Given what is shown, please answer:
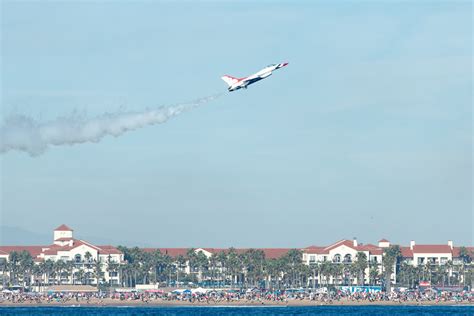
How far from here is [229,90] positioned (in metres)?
168

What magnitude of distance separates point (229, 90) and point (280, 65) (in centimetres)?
1004

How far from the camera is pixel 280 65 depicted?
175m

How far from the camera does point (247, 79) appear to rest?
557ft

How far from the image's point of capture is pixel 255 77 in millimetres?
170750

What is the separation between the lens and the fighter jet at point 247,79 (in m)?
169

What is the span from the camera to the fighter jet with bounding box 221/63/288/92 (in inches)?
6649

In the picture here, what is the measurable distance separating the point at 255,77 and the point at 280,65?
5467 millimetres
